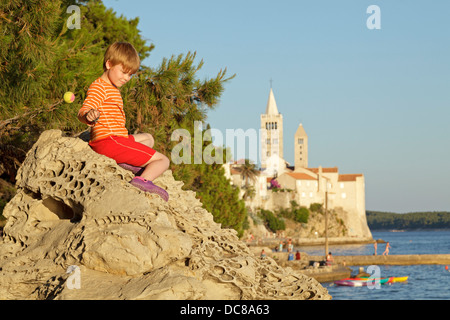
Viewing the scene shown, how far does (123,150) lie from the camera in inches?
251

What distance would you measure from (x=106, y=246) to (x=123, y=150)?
1.40 metres

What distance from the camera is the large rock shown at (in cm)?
518

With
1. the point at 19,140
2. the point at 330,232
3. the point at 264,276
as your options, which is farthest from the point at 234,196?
the point at 330,232

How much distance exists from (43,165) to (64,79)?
480 cm

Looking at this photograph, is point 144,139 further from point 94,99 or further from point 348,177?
point 348,177

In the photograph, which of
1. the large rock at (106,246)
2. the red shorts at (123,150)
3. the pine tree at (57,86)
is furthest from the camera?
the pine tree at (57,86)

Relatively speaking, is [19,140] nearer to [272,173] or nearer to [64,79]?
[64,79]

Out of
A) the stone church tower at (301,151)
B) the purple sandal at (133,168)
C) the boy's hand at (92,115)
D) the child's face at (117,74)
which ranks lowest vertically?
the purple sandal at (133,168)

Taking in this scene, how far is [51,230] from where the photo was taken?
6043 mm

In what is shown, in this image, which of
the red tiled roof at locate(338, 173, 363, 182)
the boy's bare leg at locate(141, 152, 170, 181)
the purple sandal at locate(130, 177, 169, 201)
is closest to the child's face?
the boy's bare leg at locate(141, 152, 170, 181)

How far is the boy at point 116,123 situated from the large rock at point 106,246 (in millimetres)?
215

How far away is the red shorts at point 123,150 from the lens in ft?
20.9

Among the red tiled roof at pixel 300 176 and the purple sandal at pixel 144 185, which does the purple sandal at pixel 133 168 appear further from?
the red tiled roof at pixel 300 176

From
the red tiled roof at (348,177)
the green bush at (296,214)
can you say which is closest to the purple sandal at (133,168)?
the green bush at (296,214)
